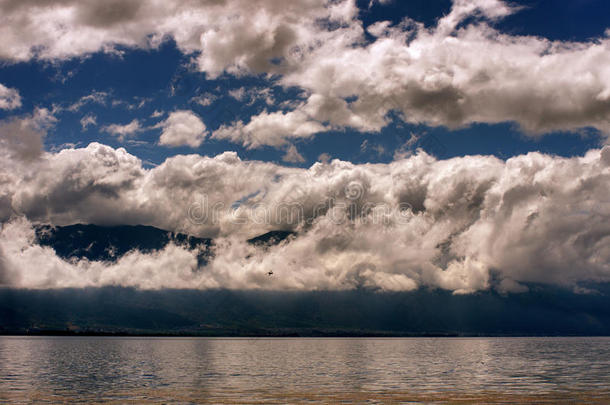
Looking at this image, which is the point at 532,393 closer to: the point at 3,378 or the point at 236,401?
the point at 236,401

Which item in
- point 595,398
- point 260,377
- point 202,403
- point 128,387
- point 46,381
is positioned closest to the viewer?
point 202,403

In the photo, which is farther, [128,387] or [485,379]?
[485,379]

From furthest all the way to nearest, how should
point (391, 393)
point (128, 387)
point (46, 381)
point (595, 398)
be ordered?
point (46, 381)
point (128, 387)
point (391, 393)
point (595, 398)

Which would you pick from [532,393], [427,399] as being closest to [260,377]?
[427,399]

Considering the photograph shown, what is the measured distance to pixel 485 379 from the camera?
12719 centimetres

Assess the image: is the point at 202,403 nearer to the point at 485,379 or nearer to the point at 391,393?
the point at 391,393

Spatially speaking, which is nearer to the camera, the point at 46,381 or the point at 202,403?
the point at 202,403

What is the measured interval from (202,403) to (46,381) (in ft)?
186

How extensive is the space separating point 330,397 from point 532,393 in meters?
39.2

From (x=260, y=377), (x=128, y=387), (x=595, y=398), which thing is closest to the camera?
(x=595, y=398)

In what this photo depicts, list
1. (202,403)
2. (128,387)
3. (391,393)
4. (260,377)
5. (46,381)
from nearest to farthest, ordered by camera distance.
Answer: (202,403) → (391,393) → (128,387) → (46,381) → (260,377)

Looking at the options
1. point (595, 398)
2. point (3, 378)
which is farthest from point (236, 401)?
point (3, 378)

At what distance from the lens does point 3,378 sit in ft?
410

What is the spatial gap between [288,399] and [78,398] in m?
37.4
